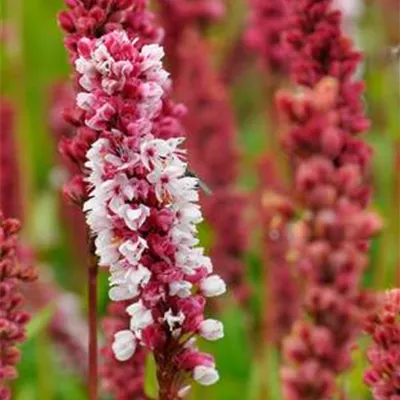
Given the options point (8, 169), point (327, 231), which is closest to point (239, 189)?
point (8, 169)

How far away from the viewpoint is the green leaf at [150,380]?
6.07 ft

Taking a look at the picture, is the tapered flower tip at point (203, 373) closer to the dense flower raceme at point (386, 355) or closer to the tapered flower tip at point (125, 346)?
the tapered flower tip at point (125, 346)

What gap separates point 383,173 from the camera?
4.16m

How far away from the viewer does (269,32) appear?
8.84 feet

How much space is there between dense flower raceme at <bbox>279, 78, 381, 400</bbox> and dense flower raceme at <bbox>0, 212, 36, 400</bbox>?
32 cm

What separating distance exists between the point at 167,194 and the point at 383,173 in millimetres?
2770

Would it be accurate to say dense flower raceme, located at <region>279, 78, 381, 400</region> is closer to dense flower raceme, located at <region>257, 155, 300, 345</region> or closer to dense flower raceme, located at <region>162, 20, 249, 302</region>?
dense flower raceme, located at <region>257, 155, 300, 345</region>

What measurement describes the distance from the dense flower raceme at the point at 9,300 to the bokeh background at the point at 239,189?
233 mm

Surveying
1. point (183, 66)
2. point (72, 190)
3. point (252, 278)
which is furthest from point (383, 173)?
point (72, 190)

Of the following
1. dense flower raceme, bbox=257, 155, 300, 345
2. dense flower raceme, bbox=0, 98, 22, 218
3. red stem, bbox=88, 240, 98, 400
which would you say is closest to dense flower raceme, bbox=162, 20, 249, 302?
dense flower raceme, bbox=257, 155, 300, 345

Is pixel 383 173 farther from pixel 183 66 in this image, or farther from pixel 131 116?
pixel 131 116

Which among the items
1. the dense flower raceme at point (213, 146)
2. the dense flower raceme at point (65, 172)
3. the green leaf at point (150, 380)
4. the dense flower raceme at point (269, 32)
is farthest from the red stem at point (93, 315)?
the dense flower raceme at point (65, 172)

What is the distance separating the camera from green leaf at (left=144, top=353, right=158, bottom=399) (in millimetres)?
1850

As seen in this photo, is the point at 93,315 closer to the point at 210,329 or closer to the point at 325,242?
the point at 210,329
